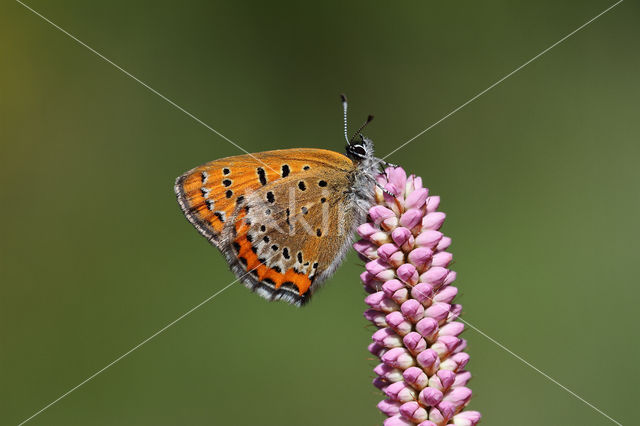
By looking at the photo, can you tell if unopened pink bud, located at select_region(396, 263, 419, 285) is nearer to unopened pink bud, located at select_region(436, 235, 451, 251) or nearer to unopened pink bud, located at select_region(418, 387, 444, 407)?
unopened pink bud, located at select_region(436, 235, 451, 251)

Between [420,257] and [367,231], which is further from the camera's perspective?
[367,231]

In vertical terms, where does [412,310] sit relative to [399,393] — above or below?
above

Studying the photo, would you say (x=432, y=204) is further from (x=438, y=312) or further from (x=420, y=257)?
(x=438, y=312)

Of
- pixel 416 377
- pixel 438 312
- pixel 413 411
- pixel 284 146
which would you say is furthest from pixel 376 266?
pixel 284 146

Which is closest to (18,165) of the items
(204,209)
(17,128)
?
(17,128)

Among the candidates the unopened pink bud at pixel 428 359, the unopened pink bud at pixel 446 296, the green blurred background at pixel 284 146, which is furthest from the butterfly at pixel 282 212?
the green blurred background at pixel 284 146

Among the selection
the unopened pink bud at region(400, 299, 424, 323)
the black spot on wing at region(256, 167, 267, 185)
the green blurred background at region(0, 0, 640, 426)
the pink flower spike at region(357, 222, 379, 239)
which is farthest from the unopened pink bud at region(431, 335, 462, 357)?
the green blurred background at region(0, 0, 640, 426)

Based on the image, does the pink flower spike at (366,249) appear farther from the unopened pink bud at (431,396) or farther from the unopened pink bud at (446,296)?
the unopened pink bud at (431,396)
